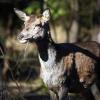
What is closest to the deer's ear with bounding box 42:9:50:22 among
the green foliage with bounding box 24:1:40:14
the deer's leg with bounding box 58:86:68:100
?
the deer's leg with bounding box 58:86:68:100

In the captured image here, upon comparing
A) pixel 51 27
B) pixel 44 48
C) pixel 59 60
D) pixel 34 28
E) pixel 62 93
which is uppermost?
pixel 34 28

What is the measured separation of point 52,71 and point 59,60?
28 cm

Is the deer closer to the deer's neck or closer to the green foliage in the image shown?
the deer's neck

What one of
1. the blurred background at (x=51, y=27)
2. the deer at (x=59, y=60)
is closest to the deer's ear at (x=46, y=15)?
the deer at (x=59, y=60)

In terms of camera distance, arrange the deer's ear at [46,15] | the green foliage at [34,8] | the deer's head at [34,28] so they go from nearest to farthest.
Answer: the deer's head at [34,28] → the deer's ear at [46,15] → the green foliage at [34,8]

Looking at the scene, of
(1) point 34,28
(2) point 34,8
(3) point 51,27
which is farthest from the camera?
(3) point 51,27

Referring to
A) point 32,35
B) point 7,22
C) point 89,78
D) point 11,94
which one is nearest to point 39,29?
point 32,35

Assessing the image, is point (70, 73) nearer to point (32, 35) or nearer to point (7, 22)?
point (32, 35)

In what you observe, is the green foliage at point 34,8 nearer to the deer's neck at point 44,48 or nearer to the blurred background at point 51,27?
the blurred background at point 51,27

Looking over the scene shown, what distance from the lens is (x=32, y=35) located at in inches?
400

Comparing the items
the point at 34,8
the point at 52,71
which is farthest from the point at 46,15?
the point at 34,8

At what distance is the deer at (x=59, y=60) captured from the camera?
10.3 meters

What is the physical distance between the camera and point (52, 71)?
10594 mm

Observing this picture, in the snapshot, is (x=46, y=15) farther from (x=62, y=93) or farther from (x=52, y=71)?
(x=62, y=93)
